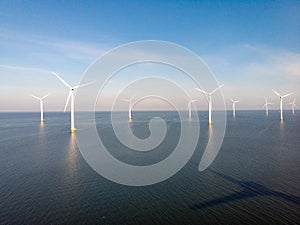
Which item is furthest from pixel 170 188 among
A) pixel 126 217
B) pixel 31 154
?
pixel 31 154

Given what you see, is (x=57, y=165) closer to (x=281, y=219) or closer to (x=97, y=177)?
(x=97, y=177)

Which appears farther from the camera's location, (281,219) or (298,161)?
(298,161)

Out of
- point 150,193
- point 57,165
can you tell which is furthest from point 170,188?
point 57,165

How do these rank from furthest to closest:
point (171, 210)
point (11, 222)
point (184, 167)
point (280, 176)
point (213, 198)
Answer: point (184, 167) → point (280, 176) → point (213, 198) → point (171, 210) → point (11, 222)

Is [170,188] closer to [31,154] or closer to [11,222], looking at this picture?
[11,222]

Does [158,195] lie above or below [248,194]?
below

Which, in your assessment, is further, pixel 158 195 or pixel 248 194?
pixel 158 195

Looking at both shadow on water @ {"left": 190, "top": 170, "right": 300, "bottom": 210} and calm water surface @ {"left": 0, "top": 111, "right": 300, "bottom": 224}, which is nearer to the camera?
calm water surface @ {"left": 0, "top": 111, "right": 300, "bottom": 224}

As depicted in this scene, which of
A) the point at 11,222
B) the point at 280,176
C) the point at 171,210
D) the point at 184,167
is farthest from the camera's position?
the point at 184,167

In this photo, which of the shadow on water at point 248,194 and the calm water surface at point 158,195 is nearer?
the calm water surface at point 158,195
